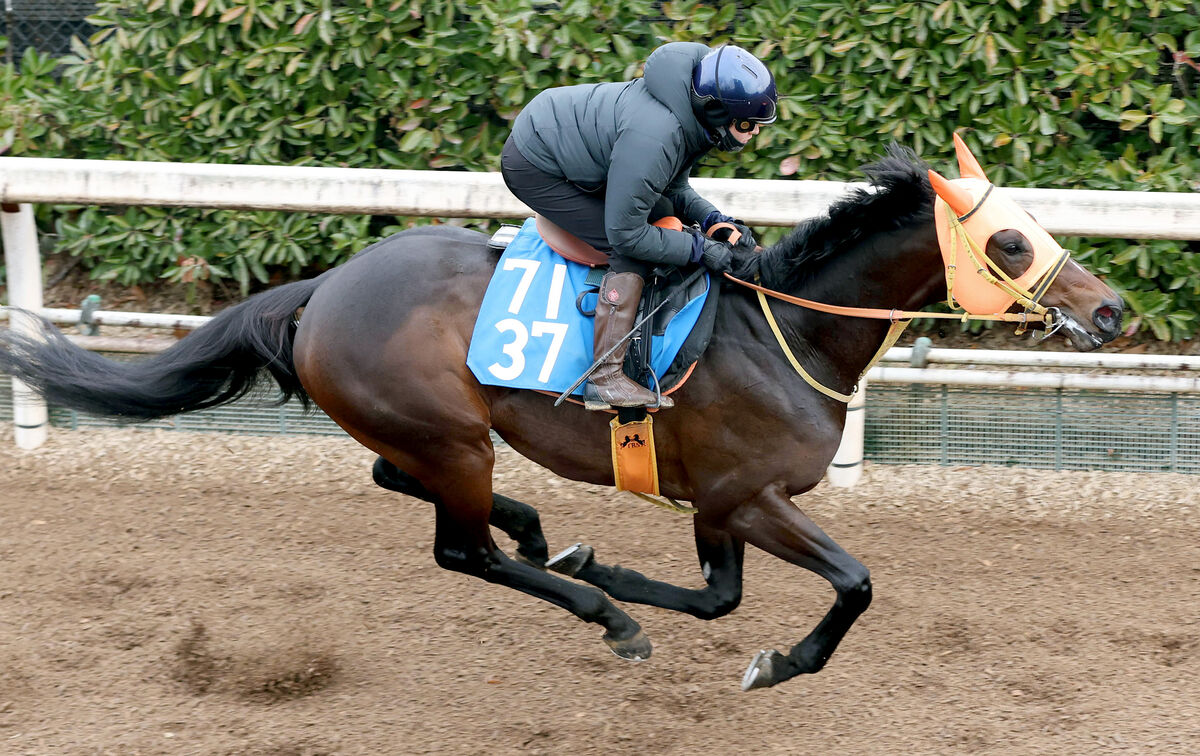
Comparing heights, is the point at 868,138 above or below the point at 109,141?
above

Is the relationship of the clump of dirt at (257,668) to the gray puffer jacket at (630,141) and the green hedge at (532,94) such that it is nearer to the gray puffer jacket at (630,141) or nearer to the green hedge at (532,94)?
the gray puffer jacket at (630,141)

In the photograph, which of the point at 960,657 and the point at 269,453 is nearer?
the point at 960,657

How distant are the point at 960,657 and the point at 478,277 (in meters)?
2.14

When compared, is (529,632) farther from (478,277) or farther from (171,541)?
(171,541)

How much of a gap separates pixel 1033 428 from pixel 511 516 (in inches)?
102

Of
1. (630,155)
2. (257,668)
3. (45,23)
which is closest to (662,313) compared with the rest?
(630,155)

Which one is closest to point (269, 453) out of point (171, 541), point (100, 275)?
point (171, 541)

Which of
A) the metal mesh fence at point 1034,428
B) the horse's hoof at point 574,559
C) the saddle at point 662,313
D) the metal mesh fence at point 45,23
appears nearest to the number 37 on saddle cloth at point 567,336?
the saddle at point 662,313


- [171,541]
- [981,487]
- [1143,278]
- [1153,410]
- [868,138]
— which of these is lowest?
[171,541]

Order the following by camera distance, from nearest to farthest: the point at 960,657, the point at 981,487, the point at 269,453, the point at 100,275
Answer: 1. the point at 960,657
2. the point at 981,487
3. the point at 269,453
4. the point at 100,275

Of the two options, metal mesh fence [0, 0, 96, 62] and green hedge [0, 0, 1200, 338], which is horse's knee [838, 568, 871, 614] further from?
metal mesh fence [0, 0, 96, 62]

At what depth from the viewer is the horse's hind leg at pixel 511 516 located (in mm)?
4512

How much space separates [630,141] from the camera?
3.56 meters

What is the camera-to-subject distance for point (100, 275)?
6387 millimetres
